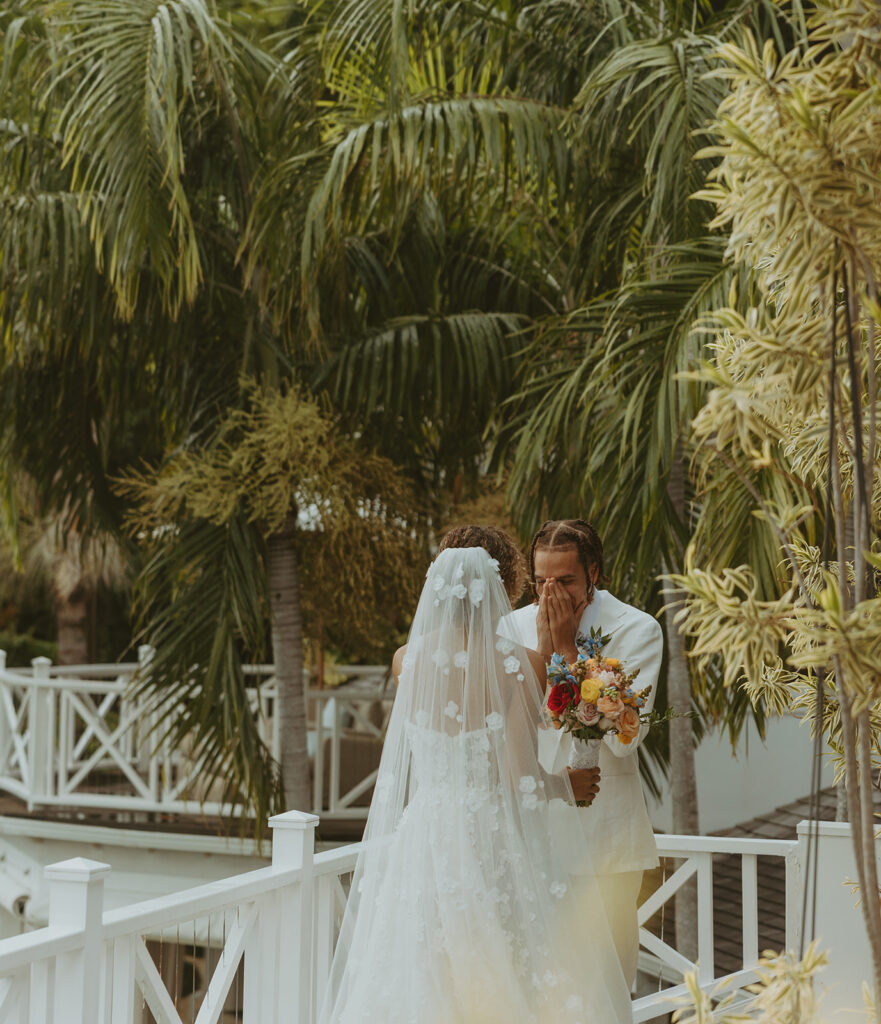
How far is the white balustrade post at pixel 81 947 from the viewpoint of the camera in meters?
2.63

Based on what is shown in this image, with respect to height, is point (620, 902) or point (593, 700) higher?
point (593, 700)

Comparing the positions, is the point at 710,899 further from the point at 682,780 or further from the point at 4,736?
the point at 4,736

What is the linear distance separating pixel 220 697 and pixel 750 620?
4.64 meters

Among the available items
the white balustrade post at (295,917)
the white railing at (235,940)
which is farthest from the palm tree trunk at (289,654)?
the white balustrade post at (295,917)

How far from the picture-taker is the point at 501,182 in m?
6.13

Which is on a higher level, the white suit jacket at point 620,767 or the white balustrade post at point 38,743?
the white suit jacket at point 620,767

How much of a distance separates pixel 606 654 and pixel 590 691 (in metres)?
0.45

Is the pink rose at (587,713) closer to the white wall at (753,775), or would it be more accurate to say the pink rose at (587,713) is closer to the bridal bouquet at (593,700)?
the bridal bouquet at (593,700)

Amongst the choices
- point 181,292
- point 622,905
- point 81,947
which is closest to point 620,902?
point 622,905

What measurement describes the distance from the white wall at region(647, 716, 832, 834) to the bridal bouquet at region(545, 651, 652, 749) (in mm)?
6676

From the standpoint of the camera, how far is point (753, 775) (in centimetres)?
962

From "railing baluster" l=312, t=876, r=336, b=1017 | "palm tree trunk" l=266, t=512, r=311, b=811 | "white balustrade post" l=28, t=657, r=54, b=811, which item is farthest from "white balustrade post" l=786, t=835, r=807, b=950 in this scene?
"white balustrade post" l=28, t=657, r=54, b=811

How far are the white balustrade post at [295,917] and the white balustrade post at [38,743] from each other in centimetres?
542

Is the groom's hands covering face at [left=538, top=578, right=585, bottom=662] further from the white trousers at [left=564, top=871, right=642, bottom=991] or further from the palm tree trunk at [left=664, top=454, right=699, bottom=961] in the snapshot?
the palm tree trunk at [left=664, top=454, right=699, bottom=961]
